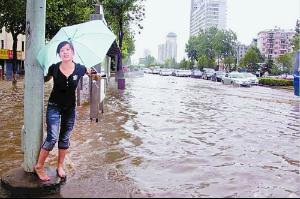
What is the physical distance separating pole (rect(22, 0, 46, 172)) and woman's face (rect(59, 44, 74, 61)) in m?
0.43

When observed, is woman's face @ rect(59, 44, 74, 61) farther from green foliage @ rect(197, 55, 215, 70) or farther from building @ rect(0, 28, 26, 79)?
green foliage @ rect(197, 55, 215, 70)

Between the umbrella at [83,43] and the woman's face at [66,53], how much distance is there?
0.15 m

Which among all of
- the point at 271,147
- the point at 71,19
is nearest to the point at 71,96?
the point at 271,147

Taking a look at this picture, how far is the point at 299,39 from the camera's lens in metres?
51.8

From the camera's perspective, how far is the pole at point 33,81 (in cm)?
565

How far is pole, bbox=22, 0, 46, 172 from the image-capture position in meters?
5.65

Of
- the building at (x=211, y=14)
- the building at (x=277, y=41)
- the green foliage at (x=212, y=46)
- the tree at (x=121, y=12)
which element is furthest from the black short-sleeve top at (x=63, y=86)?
the building at (x=211, y=14)

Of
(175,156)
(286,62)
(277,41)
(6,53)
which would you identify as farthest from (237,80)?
(277,41)

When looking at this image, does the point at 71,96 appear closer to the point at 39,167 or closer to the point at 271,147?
the point at 39,167

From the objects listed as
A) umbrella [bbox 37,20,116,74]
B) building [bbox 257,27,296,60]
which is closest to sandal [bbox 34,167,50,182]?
umbrella [bbox 37,20,116,74]

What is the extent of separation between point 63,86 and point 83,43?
796 millimetres

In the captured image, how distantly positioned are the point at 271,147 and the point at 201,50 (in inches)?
3509

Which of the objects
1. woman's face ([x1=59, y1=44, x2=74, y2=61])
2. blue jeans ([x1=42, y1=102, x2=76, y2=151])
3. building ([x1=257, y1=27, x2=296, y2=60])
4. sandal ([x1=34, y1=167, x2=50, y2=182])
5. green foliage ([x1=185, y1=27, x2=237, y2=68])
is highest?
building ([x1=257, y1=27, x2=296, y2=60])

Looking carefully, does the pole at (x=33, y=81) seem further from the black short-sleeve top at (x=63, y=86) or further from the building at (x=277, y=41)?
the building at (x=277, y=41)
